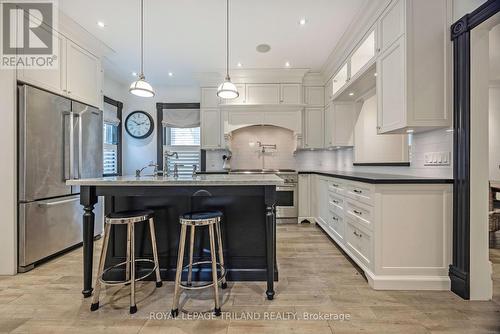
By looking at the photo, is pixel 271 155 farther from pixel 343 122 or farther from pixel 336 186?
pixel 336 186

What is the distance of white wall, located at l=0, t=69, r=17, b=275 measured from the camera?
8.00ft

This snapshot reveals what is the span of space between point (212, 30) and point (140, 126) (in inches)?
119

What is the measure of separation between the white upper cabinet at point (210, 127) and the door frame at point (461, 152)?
3558mm

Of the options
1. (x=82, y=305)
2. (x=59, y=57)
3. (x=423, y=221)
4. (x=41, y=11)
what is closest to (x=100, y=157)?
(x=59, y=57)

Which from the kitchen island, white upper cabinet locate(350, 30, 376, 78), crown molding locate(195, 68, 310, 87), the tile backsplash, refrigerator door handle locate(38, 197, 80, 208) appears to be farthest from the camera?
the tile backsplash

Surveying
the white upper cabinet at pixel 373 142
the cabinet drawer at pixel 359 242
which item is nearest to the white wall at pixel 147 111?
the white upper cabinet at pixel 373 142

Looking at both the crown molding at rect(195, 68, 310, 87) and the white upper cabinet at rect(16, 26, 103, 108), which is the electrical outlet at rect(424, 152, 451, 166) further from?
the white upper cabinet at rect(16, 26, 103, 108)

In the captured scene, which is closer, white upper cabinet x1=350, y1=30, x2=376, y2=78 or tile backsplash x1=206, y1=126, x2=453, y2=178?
white upper cabinet x1=350, y1=30, x2=376, y2=78

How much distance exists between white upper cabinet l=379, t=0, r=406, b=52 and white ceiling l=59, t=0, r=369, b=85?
391mm

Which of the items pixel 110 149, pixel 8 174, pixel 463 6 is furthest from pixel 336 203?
pixel 110 149

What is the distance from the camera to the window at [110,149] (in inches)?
194

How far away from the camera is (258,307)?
1924mm

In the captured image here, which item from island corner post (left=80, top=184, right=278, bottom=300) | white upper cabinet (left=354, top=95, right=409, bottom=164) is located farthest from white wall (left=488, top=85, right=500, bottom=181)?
island corner post (left=80, top=184, right=278, bottom=300)

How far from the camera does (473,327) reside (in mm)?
1674
